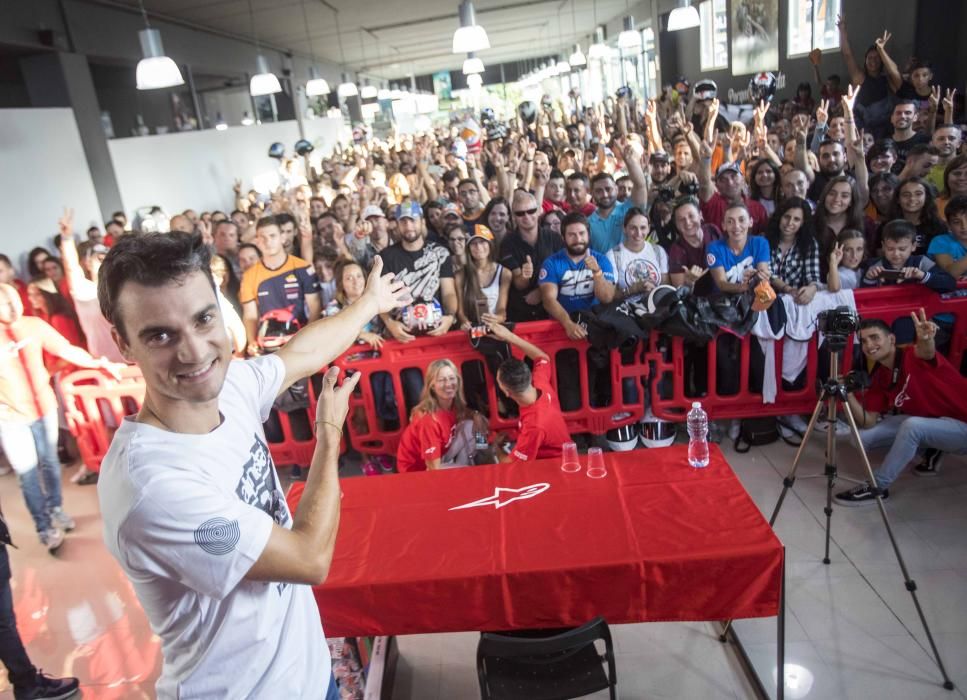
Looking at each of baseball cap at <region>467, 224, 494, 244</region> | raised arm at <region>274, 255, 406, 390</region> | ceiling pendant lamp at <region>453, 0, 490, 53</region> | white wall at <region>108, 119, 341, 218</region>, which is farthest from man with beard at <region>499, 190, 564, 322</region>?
white wall at <region>108, 119, 341, 218</region>

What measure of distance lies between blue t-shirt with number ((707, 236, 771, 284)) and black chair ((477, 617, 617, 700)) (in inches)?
116

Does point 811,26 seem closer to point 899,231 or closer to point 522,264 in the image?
point 899,231

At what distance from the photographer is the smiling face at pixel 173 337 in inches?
51.3

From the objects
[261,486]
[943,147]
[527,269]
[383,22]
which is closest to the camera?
[261,486]

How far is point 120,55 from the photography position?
1002 centimetres

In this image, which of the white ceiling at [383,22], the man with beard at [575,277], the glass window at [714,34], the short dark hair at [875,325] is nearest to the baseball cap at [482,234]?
the man with beard at [575,277]

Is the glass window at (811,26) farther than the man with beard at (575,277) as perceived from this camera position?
Yes

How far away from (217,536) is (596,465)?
1822mm

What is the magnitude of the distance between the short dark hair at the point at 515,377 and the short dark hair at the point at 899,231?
8.73 feet

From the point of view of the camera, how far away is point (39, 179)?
790cm

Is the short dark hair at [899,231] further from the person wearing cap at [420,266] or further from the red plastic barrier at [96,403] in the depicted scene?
the red plastic barrier at [96,403]

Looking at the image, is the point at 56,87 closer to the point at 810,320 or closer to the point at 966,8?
the point at 810,320

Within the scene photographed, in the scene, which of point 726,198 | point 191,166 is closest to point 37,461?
point 726,198

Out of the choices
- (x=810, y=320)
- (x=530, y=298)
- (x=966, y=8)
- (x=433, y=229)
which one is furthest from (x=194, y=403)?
(x=966, y=8)
